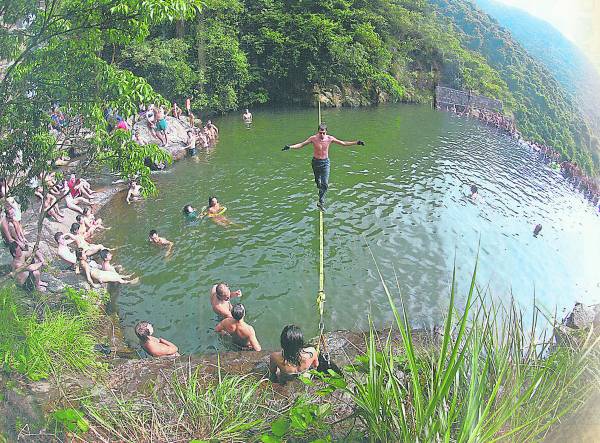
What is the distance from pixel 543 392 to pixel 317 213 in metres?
9.21

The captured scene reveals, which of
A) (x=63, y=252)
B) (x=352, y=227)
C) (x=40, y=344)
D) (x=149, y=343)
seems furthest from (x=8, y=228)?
(x=352, y=227)

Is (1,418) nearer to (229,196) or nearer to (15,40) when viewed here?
(15,40)

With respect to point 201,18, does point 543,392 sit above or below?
below

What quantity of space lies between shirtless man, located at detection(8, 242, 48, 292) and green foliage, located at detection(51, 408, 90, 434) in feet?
13.3

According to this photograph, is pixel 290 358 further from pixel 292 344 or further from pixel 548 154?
pixel 548 154

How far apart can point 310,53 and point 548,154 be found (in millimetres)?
7649

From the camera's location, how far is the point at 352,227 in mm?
11023

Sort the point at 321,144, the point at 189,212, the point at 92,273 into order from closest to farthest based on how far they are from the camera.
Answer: the point at 92,273 → the point at 321,144 → the point at 189,212

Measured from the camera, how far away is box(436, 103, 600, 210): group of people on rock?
316 centimetres

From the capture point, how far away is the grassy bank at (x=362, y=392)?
248cm

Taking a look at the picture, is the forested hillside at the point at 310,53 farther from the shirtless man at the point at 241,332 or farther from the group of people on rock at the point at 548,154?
the shirtless man at the point at 241,332

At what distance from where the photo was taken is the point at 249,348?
6.55m

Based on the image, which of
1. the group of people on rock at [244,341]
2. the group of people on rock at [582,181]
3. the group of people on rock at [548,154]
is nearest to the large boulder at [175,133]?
the group of people on rock at [244,341]

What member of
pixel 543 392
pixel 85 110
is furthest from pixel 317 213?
pixel 543 392
